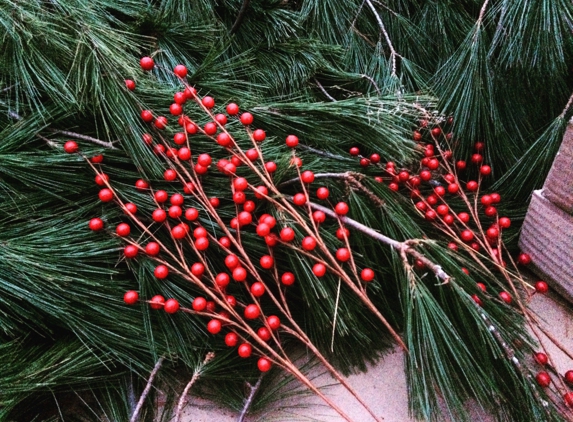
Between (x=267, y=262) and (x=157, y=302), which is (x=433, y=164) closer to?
(x=267, y=262)

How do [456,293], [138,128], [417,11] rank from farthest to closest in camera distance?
1. [417,11]
2. [138,128]
3. [456,293]

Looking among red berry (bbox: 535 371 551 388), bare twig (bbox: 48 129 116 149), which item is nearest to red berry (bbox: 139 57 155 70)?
bare twig (bbox: 48 129 116 149)

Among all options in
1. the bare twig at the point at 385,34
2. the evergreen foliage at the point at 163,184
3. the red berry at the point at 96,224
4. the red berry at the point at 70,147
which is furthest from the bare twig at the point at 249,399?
the bare twig at the point at 385,34

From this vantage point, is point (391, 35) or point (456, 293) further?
point (391, 35)

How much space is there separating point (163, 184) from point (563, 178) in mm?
525

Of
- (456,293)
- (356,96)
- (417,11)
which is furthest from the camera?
(417,11)

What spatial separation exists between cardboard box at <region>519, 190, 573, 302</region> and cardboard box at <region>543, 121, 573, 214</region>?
0.01 metres

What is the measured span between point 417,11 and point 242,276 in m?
0.65

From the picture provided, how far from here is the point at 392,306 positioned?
2.38ft

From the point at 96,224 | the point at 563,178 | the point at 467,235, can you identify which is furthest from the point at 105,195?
the point at 563,178

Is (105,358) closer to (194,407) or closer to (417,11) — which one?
Answer: (194,407)

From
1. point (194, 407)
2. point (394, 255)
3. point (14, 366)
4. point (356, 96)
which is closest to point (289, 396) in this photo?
point (194, 407)

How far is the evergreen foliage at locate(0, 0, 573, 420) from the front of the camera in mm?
599

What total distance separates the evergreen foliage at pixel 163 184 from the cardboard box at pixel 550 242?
0.27 feet
